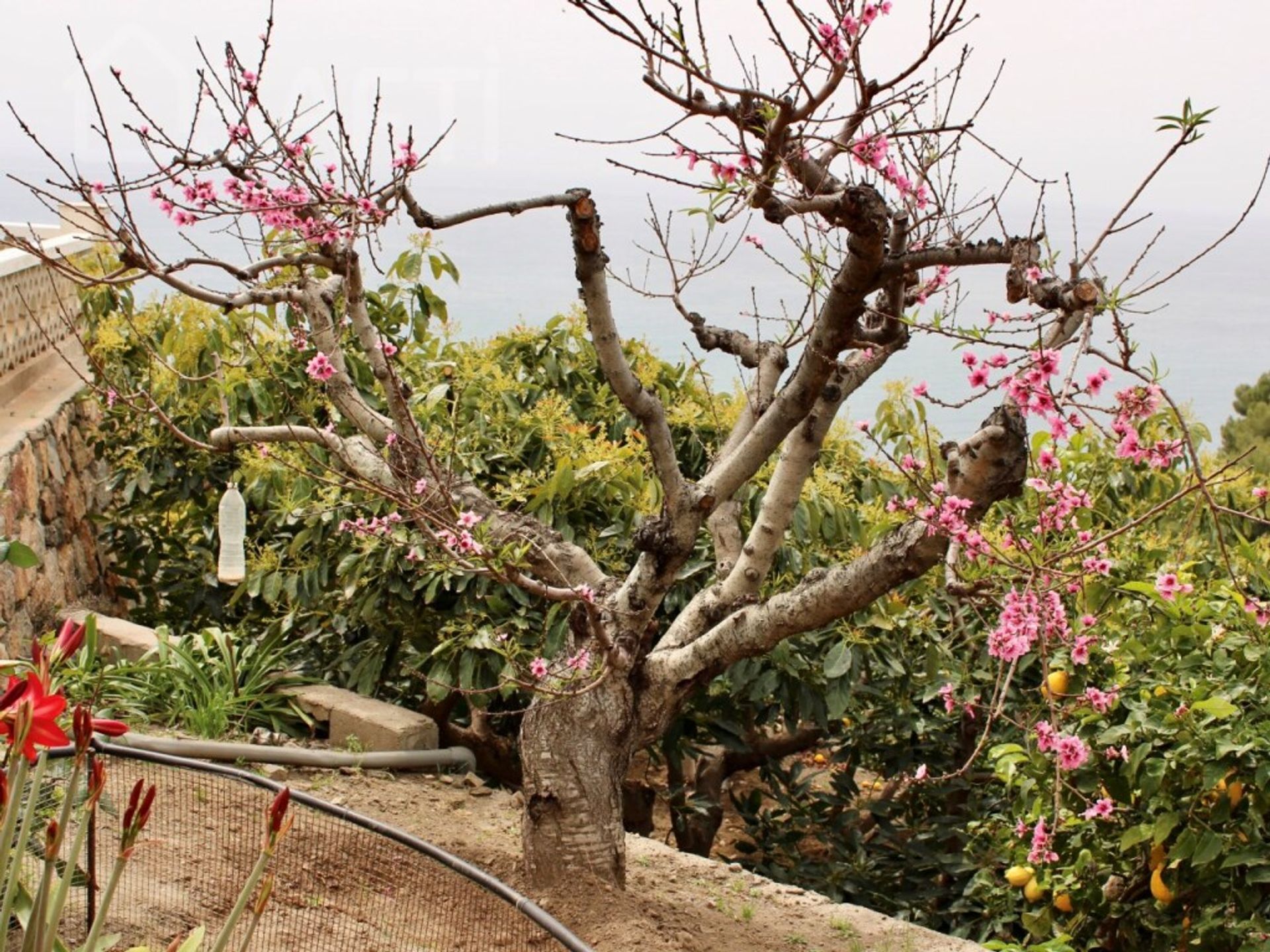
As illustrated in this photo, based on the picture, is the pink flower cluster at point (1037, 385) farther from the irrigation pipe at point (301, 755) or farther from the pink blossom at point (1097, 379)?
the irrigation pipe at point (301, 755)

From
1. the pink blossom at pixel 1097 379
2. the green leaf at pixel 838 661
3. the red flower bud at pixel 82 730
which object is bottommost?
the red flower bud at pixel 82 730

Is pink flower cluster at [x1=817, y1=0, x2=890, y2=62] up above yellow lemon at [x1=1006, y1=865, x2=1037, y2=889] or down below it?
above

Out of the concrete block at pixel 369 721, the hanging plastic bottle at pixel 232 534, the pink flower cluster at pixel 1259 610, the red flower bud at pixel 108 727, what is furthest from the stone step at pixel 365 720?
the red flower bud at pixel 108 727

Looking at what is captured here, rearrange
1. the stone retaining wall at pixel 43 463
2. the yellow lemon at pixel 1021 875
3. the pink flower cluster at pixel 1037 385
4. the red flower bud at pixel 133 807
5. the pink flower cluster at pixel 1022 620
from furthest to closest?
the stone retaining wall at pixel 43 463, the yellow lemon at pixel 1021 875, the pink flower cluster at pixel 1022 620, the pink flower cluster at pixel 1037 385, the red flower bud at pixel 133 807

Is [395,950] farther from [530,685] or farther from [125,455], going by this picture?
[125,455]

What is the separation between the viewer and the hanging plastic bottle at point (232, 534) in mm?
3754

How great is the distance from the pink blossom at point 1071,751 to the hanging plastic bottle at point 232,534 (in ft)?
7.18

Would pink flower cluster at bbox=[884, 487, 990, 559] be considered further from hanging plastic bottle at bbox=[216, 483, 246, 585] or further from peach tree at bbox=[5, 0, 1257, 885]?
hanging plastic bottle at bbox=[216, 483, 246, 585]

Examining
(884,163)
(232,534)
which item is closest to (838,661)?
(884,163)

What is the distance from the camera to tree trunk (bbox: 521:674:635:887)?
287 centimetres

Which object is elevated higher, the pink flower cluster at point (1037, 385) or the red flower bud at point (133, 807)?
the pink flower cluster at point (1037, 385)

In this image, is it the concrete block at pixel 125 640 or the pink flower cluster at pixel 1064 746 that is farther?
the concrete block at pixel 125 640

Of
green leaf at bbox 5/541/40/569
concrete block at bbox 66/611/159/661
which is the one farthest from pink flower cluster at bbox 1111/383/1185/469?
concrete block at bbox 66/611/159/661

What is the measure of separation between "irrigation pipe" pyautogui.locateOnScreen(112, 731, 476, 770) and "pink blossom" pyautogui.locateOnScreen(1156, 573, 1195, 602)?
1979 mm
